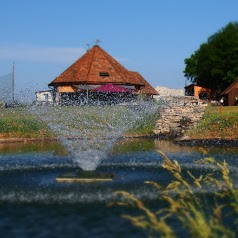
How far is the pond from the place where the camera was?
10.5 m

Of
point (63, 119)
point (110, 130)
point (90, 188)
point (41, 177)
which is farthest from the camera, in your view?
point (63, 119)

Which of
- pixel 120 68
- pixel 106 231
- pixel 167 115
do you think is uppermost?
pixel 120 68

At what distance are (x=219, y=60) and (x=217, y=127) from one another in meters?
43.3

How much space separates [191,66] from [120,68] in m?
27.3

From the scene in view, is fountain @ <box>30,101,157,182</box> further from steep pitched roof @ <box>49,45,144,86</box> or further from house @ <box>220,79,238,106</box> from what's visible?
steep pitched roof @ <box>49,45,144,86</box>

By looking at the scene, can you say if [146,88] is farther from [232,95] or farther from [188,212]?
[188,212]

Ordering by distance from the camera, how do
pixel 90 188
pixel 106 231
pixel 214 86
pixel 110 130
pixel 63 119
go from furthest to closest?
pixel 214 86
pixel 63 119
pixel 110 130
pixel 90 188
pixel 106 231

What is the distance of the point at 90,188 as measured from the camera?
48.0 feet

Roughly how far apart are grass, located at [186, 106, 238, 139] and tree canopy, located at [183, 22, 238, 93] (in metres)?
39.0

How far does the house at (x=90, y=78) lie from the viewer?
63.2 metres

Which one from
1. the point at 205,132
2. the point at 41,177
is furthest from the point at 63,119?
the point at 41,177

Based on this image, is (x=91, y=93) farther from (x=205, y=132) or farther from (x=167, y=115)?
(x=205, y=132)

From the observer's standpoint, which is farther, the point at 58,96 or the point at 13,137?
the point at 58,96

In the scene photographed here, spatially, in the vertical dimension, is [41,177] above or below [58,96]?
below
